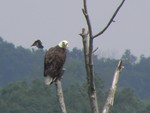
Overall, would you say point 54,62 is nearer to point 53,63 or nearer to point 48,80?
point 53,63

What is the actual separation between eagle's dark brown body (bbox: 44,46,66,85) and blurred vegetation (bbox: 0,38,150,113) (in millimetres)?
30512

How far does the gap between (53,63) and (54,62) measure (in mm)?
22

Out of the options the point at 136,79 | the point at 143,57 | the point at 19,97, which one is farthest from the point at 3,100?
the point at 143,57

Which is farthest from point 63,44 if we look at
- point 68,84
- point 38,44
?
point 68,84

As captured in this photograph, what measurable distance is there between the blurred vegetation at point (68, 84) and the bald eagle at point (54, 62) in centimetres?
3043

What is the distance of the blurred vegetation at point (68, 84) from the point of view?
144ft

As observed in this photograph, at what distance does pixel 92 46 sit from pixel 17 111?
40480mm

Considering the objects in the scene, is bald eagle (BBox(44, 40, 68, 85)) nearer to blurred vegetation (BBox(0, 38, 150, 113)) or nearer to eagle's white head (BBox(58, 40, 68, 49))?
eagle's white head (BBox(58, 40, 68, 49))

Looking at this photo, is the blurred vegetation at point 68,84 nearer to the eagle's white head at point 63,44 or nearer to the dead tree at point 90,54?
the eagle's white head at point 63,44

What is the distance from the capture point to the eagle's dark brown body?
4.81m

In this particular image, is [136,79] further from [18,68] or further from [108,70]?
[18,68]

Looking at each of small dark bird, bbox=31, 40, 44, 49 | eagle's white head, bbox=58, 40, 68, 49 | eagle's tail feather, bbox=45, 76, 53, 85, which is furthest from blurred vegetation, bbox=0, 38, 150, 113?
small dark bird, bbox=31, 40, 44, 49

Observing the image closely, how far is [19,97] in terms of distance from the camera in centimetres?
4369

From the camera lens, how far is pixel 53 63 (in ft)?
17.2
